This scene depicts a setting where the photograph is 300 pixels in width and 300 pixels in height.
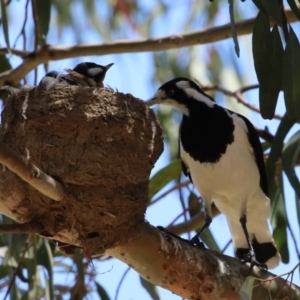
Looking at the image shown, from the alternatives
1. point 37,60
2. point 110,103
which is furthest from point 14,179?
point 37,60

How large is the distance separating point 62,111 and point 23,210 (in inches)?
15.4

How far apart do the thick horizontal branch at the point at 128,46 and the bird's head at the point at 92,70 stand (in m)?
0.06

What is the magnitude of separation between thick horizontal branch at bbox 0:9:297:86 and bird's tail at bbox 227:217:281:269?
846 millimetres

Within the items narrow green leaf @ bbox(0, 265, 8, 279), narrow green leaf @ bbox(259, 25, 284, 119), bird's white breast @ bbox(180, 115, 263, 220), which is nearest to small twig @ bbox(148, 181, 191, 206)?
bird's white breast @ bbox(180, 115, 263, 220)

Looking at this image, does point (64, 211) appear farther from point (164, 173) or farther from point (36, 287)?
point (164, 173)

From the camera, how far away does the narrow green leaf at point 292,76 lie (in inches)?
97.2

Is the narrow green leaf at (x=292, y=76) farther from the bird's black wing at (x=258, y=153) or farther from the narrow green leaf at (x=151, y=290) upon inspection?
the narrow green leaf at (x=151, y=290)

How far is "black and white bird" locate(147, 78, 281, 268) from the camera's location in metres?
3.20

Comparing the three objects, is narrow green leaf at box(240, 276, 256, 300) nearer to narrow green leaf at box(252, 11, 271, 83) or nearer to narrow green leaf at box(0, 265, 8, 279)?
narrow green leaf at box(252, 11, 271, 83)

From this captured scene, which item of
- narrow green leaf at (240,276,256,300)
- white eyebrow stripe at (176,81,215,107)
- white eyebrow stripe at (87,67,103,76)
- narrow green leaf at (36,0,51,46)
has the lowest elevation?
narrow green leaf at (240,276,256,300)

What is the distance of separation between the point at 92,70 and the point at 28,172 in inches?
63.9

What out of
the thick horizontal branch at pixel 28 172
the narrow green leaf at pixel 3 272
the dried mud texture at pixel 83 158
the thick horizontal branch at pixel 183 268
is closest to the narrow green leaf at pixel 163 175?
the narrow green leaf at pixel 3 272

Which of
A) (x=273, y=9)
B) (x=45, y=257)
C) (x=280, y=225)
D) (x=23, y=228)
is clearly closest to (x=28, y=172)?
(x=23, y=228)

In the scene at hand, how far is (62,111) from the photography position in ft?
8.72
